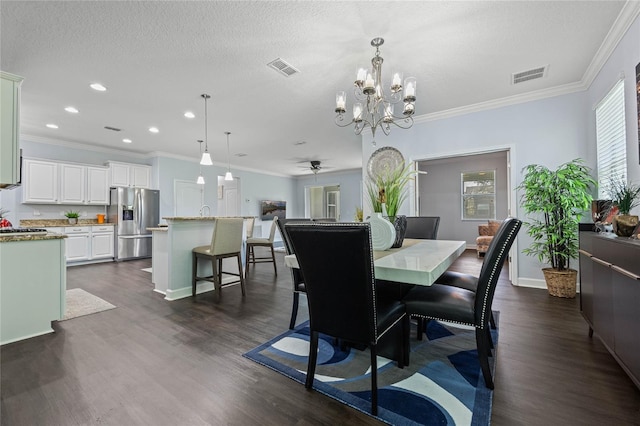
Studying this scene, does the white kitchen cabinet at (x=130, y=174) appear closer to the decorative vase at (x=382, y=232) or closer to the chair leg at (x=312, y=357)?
the decorative vase at (x=382, y=232)

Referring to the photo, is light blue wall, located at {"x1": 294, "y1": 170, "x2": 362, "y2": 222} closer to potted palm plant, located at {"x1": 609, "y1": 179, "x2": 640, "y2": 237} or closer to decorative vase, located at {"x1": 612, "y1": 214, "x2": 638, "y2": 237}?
potted palm plant, located at {"x1": 609, "y1": 179, "x2": 640, "y2": 237}

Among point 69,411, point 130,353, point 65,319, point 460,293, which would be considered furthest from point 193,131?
point 460,293

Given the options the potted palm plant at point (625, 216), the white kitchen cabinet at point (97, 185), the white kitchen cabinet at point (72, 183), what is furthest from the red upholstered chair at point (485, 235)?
the white kitchen cabinet at point (72, 183)

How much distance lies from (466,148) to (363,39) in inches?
100

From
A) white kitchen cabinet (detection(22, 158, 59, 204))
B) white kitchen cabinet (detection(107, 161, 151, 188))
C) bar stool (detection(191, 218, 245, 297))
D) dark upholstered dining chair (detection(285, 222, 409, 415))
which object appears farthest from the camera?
white kitchen cabinet (detection(107, 161, 151, 188))

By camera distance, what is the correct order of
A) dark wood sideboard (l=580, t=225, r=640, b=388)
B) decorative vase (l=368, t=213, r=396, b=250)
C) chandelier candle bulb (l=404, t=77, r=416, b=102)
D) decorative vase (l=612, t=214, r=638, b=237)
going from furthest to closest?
chandelier candle bulb (l=404, t=77, r=416, b=102) < decorative vase (l=368, t=213, r=396, b=250) < decorative vase (l=612, t=214, r=638, b=237) < dark wood sideboard (l=580, t=225, r=640, b=388)

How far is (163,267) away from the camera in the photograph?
11.6ft

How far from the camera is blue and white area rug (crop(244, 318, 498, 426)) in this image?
1394 mm

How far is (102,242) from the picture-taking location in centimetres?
582

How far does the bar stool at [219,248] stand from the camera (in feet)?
10.8

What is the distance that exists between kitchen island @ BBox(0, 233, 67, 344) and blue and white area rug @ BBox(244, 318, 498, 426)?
198cm

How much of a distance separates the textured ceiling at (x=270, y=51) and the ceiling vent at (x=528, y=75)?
→ 0.23ft

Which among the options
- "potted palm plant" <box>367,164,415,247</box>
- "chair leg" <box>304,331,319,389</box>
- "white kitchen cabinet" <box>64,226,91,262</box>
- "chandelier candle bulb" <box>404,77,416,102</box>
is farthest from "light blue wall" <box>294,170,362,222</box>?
"chair leg" <box>304,331,319,389</box>

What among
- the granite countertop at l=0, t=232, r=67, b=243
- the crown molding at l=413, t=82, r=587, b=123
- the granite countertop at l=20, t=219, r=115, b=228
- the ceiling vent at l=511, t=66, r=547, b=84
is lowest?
the granite countertop at l=0, t=232, r=67, b=243
